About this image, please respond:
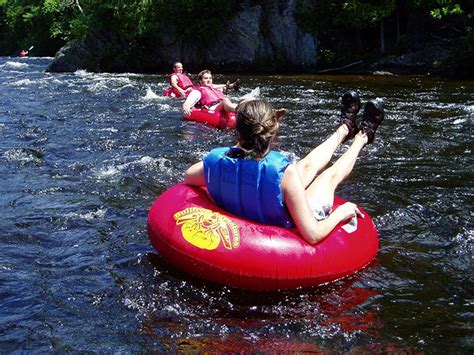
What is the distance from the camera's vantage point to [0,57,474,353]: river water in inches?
127

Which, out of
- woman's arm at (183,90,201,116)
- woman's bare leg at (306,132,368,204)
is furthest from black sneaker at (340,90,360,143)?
woman's arm at (183,90,201,116)

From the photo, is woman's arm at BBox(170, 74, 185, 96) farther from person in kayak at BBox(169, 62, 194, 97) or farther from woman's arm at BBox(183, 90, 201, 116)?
woman's arm at BBox(183, 90, 201, 116)

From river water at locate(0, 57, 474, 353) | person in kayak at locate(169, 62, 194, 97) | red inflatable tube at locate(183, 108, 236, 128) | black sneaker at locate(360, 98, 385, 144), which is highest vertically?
black sneaker at locate(360, 98, 385, 144)

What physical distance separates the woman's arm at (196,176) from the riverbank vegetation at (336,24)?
15.0m

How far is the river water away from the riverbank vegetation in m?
10.8

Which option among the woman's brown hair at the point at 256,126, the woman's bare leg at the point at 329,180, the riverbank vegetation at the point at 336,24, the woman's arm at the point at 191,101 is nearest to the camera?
the woman's brown hair at the point at 256,126

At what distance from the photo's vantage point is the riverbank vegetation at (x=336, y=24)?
18719mm

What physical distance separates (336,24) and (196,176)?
1830 centimetres

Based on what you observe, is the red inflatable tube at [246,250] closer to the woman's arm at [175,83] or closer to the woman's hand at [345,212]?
the woman's hand at [345,212]

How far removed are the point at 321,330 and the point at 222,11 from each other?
2126 cm

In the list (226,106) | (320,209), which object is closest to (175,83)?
(226,106)

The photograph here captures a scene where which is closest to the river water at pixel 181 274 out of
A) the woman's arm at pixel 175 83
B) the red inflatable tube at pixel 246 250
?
the red inflatable tube at pixel 246 250

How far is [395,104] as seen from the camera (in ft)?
38.1

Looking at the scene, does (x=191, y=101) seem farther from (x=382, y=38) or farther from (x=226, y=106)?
(x=382, y=38)
